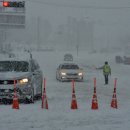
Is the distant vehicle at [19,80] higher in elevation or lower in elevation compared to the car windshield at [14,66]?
lower

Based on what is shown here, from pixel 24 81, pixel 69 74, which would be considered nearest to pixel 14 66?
pixel 24 81

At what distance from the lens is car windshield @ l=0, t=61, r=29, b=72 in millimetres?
21516

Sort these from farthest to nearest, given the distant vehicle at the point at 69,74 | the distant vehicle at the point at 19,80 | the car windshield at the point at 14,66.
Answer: the distant vehicle at the point at 69,74
the car windshield at the point at 14,66
the distant vehicle at the point at 19,80

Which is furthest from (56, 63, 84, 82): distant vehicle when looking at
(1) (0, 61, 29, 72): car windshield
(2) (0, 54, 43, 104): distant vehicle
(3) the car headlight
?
(3) the car headlight

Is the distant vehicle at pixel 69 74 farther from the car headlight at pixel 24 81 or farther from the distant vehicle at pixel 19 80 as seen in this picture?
the car headlight at pixel 24 81

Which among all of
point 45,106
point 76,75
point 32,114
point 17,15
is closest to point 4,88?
point 45,106

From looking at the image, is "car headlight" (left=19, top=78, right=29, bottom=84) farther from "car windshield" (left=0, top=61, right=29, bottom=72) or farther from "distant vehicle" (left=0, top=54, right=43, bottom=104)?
"car windshield" (left=0, top=61, right=29, bottom=72)

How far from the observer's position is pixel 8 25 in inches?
3583

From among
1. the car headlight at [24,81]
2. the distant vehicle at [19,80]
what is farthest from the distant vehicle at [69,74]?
the car headlight at [24,81]

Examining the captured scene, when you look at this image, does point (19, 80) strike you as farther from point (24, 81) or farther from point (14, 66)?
point (14, 66)

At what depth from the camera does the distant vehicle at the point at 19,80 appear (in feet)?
65.6

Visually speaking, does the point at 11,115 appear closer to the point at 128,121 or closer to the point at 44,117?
the point at 44,117

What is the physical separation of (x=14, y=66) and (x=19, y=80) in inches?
63.9

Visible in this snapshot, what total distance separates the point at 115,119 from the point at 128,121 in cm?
63
